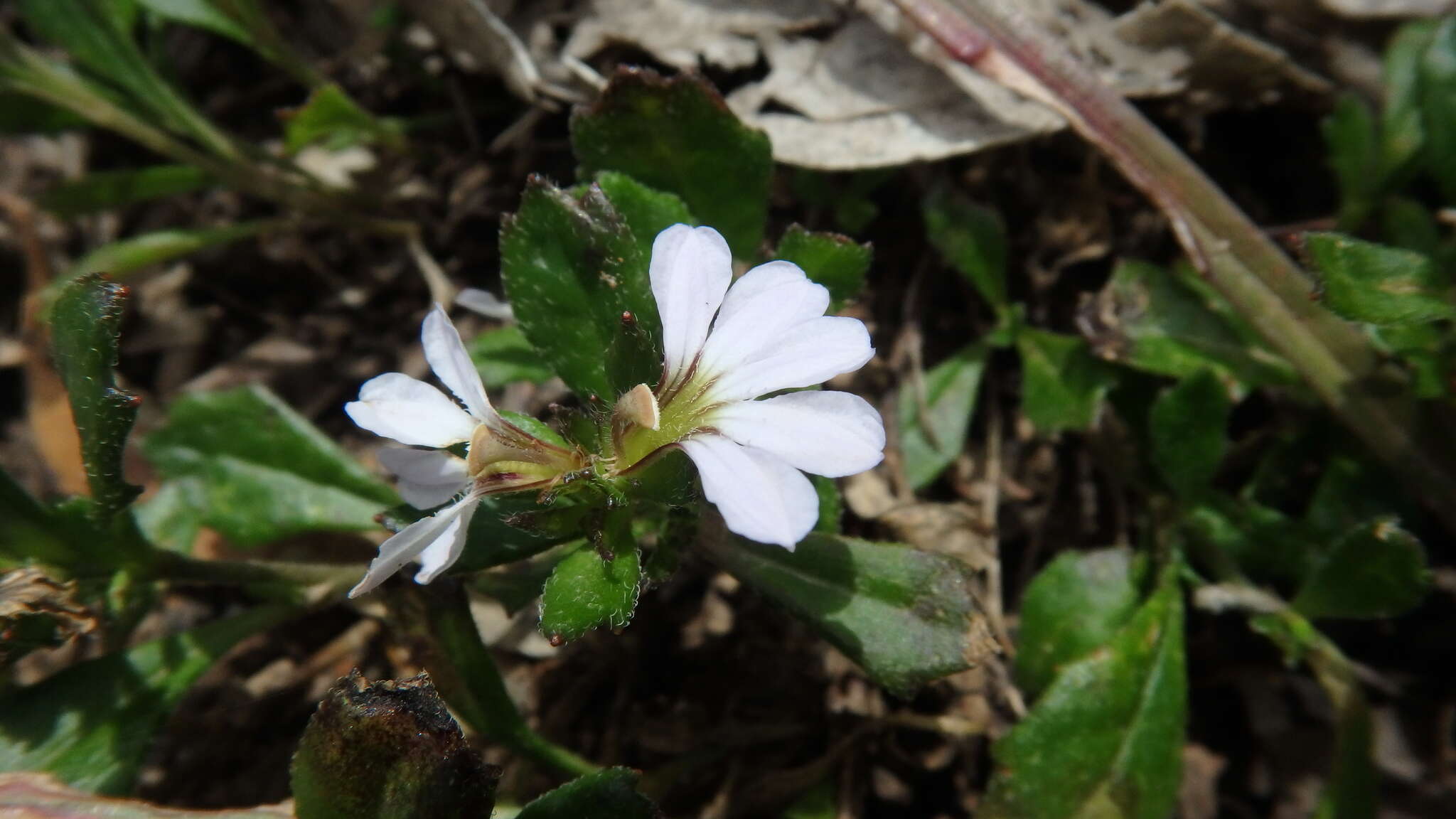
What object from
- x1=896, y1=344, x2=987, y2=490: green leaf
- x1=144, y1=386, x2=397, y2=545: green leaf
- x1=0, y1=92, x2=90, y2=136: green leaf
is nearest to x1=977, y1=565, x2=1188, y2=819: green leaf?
x1=896, y1=344, x2=987, y2=490: green leaf

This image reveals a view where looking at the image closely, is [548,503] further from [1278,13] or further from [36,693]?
[1278,13]

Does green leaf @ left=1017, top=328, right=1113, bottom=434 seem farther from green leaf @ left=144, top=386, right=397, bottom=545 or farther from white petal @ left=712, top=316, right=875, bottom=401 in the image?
green leaf @ left=144, top=386, right=397, bottom=545

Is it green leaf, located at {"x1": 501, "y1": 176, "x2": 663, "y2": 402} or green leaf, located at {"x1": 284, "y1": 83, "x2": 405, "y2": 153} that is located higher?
green leaf, located at {"x1": 501, "y1": 176, "x2": 663, "y2": 402}

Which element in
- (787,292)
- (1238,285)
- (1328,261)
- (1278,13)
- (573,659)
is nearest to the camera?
(787,292)

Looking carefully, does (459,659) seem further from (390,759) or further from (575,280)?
(575,280)

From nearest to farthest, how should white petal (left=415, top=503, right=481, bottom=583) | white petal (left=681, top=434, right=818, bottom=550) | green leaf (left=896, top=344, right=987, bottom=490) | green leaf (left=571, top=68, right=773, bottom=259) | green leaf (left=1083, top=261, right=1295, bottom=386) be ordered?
white petal (left=681, top=434, right=818, bottom=550)
white petal (left=415, top=503, right=481, bottom=583)
green leaf (left=571, top=68, right=773, bottom=259)
green leaf (left=1083, top=261, right=1295, bottom=386)
green leaf (left=896, top=344, right=987, bottom=490)

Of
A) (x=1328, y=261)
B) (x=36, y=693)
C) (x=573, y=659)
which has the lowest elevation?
(x=573, y=659)

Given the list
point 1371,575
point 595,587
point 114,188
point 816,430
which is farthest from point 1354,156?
point 114,188

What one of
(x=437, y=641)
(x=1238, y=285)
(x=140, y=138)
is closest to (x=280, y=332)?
(x=140, y=138)
